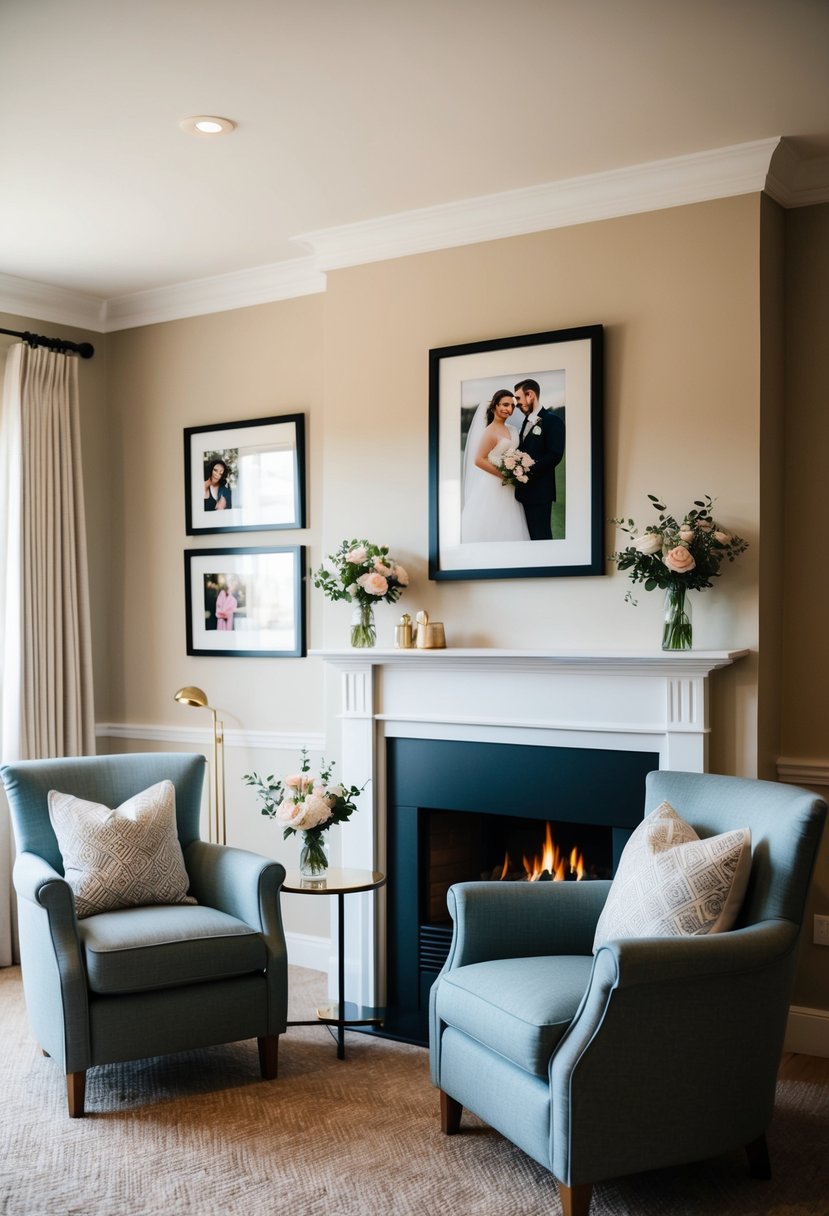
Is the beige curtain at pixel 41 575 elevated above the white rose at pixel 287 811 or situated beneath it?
elevated above

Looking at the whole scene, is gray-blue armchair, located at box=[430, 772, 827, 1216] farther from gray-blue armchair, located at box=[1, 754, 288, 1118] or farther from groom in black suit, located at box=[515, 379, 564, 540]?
groom in black suit, located at box=[515, 379, 564, 540]

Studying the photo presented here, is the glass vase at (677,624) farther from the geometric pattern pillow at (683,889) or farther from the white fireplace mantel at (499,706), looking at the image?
the geometric pattern pillow at (683,889)

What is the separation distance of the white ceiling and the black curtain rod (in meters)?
0.74

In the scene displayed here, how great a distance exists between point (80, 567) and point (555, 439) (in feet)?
7.81

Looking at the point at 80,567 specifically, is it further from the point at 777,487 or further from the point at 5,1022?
the point at 777,487

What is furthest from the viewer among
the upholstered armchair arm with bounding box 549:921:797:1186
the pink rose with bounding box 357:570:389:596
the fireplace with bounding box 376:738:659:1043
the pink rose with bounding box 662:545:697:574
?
the pink rose with bounding box 357:570:389:596

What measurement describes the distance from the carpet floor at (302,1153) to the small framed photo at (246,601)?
1772 millimetres

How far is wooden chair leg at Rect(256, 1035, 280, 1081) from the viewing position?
3561 mm

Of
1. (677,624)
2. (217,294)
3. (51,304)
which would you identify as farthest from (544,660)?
(51,304)

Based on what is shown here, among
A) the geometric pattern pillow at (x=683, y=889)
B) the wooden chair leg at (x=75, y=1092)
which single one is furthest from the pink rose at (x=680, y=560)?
the wooden chair leg at (x=75, y=1092)

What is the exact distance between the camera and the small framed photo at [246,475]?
4.79 m

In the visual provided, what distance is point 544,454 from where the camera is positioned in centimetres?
393

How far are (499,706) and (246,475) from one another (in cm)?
172

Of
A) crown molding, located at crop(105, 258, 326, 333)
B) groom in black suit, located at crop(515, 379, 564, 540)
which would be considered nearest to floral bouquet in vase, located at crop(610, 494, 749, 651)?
groom in black suit, located at crop(515, 379, 564, 540)
